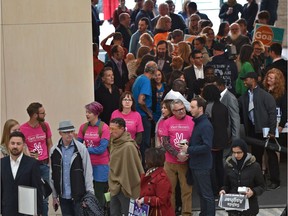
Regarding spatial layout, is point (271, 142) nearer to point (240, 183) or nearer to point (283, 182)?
point (283, 182)

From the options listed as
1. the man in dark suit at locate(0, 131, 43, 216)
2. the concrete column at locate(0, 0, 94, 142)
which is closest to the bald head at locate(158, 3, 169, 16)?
the concrete column at locate(0, 0, 94, 142)

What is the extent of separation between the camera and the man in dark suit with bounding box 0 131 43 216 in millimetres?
11258

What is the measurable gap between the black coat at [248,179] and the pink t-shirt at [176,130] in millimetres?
1453

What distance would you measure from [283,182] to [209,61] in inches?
118

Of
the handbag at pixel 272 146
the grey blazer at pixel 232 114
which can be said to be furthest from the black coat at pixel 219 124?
the handbag at pixel 272 146

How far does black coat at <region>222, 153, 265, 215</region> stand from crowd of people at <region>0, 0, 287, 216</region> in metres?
0.01

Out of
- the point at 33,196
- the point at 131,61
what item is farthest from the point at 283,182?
the point at 33,196

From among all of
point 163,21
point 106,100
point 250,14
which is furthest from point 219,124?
point 250,14

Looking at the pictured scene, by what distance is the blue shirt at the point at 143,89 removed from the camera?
15.4 meters

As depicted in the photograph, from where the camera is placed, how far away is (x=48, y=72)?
14523mm

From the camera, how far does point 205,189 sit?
13.0 metres

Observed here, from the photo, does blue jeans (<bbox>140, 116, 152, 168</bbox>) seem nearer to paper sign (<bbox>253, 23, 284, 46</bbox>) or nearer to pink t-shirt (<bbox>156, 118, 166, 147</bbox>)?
pink t-shirt (<bbox>156, 118, 166, 147</bbox>)

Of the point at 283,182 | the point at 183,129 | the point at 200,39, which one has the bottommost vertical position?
the point at 283,182

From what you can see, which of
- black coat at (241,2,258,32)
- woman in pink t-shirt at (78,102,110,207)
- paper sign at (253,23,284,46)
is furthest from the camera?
black coat at (241,2,258,32)
